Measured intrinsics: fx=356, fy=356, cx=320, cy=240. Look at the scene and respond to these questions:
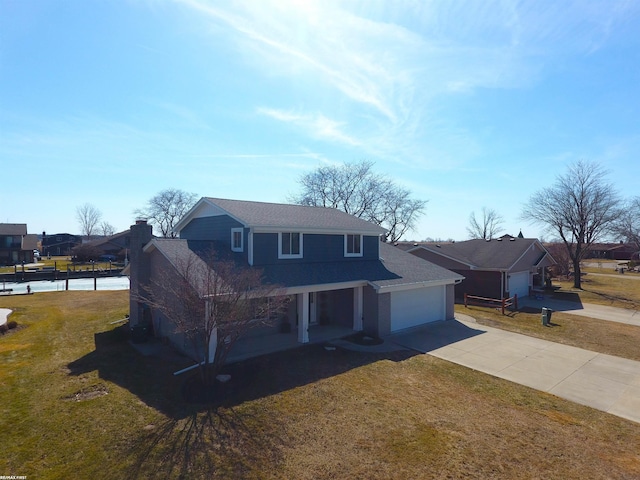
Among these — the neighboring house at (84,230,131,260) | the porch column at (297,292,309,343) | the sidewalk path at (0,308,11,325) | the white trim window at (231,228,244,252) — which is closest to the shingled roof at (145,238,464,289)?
the white trim window at (231,228,244,252)

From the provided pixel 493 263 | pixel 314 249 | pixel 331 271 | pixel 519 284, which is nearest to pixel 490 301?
pixel 493 263

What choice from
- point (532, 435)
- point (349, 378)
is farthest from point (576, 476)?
point (349, 378)

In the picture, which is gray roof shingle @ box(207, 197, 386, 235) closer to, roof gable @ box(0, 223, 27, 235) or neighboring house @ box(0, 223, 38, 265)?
neighboring house @ box(0, 223, 38, 265)

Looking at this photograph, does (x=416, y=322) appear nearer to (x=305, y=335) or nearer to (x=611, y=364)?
(x=305, y=335)

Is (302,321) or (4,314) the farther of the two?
(4,314)

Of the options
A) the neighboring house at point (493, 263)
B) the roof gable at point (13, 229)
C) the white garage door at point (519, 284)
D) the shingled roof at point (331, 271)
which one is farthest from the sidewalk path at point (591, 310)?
the roof gable at point (13, 229)

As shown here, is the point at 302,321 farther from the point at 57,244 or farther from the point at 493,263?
the point at 57,244
